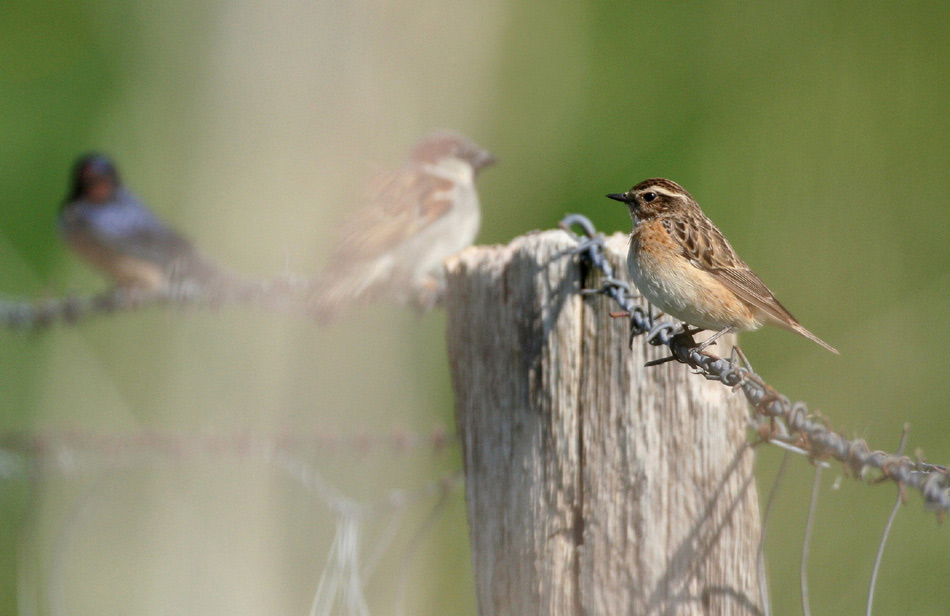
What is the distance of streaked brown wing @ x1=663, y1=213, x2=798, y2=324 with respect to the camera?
6.88ft

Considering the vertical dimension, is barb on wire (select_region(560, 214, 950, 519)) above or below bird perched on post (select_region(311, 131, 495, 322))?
below

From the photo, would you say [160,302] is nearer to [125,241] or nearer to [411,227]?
[411,227]

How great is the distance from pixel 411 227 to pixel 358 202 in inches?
13.4

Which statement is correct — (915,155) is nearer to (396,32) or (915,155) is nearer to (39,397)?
(396,32)

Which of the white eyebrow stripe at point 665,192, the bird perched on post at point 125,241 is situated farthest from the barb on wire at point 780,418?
the bird perched on post at point 125,241

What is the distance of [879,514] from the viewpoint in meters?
4.48

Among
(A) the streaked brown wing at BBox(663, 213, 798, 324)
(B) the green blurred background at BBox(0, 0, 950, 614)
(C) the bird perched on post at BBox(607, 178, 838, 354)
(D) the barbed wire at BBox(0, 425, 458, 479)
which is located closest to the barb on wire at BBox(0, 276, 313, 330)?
(B) the green blurred background at BBox(0, 0, 950, 614)

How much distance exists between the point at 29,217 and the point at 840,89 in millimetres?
6489

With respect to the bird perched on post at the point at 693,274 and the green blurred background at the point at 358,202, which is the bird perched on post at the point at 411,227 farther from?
the bird perched on post at the point at 693,274

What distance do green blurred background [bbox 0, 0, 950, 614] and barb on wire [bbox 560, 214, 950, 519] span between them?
1.54m

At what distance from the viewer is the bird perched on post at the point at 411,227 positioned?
16.0 ft

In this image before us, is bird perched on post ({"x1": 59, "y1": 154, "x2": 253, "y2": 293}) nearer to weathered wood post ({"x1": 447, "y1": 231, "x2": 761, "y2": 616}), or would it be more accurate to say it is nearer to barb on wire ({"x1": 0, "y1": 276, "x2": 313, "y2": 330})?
barb on wire ({"x1": 0, "y1": 276, "x2": 313, "y2": 330})

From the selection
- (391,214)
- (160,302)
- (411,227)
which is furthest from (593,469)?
(391,214)

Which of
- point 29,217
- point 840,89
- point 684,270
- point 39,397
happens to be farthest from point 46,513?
point 840,89
